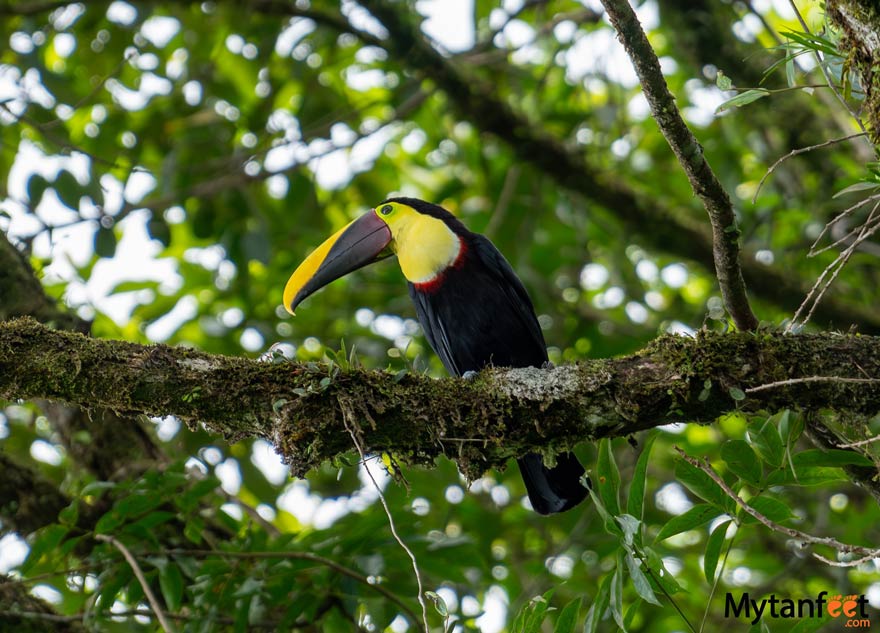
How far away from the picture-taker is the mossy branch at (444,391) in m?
2.53

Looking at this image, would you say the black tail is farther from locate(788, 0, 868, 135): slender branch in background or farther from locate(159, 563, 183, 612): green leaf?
locate(788, 0, 868, 135): slender branch in background

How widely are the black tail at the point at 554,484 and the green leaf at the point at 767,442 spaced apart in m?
1.24

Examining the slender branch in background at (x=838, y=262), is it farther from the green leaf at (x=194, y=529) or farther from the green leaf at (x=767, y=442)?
the green leaf at (x=194, y=529)

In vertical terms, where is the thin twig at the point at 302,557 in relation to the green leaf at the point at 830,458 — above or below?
below

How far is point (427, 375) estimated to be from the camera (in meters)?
2.75

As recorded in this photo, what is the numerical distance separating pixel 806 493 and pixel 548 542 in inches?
64.2

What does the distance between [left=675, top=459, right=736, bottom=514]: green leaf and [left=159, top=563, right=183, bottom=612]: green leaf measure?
189 cm

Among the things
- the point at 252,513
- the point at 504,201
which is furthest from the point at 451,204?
the point at 252,513

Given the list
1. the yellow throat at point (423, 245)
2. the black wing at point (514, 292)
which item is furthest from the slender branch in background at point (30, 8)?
the black wing at point (514, 292)

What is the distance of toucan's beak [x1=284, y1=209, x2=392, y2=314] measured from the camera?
409 centimetres

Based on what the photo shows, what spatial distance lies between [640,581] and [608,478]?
0.37m

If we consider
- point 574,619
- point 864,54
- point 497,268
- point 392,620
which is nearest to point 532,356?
point 497,268

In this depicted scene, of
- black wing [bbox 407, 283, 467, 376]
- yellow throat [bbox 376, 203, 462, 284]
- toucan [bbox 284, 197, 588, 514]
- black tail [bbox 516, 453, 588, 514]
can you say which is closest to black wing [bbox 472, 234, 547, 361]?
toucan [bbox 284, 197, 588, 514]

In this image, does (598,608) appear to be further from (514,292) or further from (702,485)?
(514,292)
